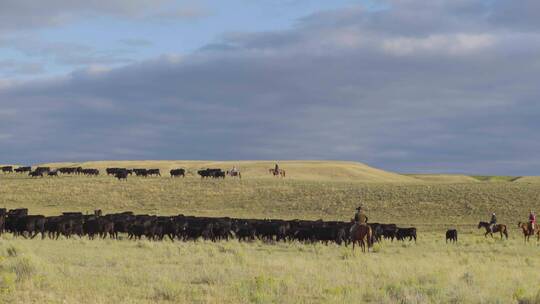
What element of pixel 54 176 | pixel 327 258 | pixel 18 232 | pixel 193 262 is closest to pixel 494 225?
pixel 327 258

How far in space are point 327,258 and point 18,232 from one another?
52.2 feet

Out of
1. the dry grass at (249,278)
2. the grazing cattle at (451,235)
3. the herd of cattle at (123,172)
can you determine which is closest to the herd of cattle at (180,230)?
the grazing cattle at (451,235)

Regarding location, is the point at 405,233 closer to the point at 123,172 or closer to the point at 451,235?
the point at 451,235

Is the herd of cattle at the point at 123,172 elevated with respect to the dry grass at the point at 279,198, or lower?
elevated

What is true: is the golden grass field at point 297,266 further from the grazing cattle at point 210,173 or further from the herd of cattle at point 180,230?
the grazing cattle at point 210,173

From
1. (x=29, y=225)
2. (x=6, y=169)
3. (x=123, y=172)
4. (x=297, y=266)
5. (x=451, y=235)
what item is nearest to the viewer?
(x=297, y=266)

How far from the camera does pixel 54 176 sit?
6931 cm

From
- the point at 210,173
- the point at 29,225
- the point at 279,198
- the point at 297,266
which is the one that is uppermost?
the point at 210,173

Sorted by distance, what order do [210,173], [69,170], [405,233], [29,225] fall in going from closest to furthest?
[29,225]
[405,233]
[210,173]
[69,170]

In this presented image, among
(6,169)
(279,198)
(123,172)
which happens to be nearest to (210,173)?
(123,172)

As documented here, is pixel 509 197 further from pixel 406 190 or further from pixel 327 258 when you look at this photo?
pixel 327 258

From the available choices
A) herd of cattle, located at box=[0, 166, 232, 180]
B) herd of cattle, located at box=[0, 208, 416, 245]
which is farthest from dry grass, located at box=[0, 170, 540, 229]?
herd of cattle, located at box=[0, 208, 416, 245]

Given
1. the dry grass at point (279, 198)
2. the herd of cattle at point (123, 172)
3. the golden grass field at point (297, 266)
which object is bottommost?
the golden grass field at point (297, 266)

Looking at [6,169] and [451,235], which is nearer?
[451,235]
